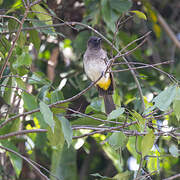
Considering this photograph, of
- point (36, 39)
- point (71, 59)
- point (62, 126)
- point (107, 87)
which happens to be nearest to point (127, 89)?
point (107, 87)

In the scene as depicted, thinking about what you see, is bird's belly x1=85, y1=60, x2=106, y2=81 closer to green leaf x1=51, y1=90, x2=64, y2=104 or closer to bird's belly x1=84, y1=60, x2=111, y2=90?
bird's belly x1=84, y1=60, x2=111, y2=90

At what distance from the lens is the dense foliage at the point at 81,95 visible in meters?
2.12

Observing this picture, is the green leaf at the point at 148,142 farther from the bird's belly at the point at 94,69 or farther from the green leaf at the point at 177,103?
the bird's belly at the point at 94,69

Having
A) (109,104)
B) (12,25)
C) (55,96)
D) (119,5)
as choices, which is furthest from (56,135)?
(119,5)

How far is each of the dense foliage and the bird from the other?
0.32 feet

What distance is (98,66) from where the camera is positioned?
3.46 metres

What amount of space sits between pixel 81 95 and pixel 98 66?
129 cm

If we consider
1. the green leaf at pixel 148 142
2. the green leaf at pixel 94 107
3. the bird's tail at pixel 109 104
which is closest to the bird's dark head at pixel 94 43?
the bird's tail at pixel 109 104

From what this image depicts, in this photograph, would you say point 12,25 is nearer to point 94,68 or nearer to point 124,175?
point 94,68

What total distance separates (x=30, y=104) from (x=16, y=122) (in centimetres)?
54

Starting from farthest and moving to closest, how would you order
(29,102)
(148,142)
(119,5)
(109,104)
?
(109,104) → (119,5) → (29,102) → (148,142)

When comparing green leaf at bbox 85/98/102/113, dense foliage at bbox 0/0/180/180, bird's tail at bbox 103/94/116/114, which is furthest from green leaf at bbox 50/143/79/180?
green leaf at bbox 85/98/102/113

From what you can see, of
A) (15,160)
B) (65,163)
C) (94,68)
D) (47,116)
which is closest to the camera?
(47,116)

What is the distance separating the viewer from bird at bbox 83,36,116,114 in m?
3.45
